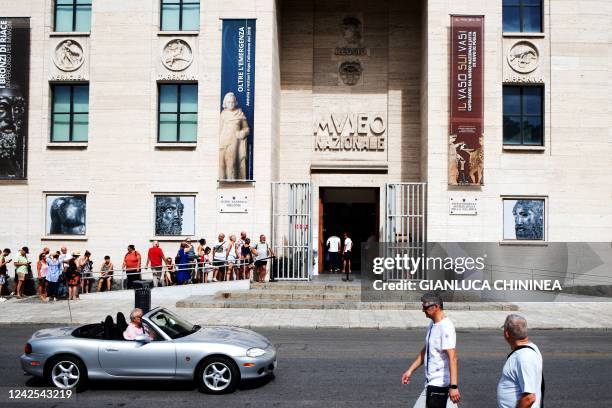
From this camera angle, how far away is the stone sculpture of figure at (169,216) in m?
24.7

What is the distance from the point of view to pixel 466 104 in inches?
947

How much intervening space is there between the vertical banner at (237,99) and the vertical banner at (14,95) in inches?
308

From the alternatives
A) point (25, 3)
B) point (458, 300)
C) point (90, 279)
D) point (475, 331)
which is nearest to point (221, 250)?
point (90, 279)

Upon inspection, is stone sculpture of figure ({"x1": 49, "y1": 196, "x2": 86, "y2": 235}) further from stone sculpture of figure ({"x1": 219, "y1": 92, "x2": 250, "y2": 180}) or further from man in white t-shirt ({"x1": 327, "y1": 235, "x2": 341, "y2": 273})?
man in white t-shirt ({"x1": 327, "y1": 235, "x2": 341, "y2": 273})

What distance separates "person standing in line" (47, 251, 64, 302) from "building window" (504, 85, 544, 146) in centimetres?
1692

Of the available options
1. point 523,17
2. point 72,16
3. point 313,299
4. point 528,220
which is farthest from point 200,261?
point 523,17

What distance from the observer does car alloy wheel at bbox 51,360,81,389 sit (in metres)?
9.59

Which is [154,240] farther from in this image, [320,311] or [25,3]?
[25,3]

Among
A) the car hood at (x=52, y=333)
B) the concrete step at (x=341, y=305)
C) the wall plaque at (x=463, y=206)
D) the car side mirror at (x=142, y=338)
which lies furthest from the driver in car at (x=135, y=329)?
the wall plaque at (x=463, y=206)

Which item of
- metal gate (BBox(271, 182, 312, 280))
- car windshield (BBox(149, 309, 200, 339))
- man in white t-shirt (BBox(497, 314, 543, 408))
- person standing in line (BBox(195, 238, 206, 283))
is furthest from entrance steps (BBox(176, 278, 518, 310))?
man in white t-shirt (BBox(497, 314, 543, 408))

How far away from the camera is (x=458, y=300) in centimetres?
2094

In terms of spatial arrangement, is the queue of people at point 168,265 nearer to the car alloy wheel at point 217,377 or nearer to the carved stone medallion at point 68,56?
the carved stone medallion at point 68,56

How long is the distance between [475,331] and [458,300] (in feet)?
15.7

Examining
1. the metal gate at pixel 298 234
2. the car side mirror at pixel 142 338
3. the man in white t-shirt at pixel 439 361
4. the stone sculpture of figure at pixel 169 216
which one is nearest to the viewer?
the man in white t-shirt at pixel 439 361
